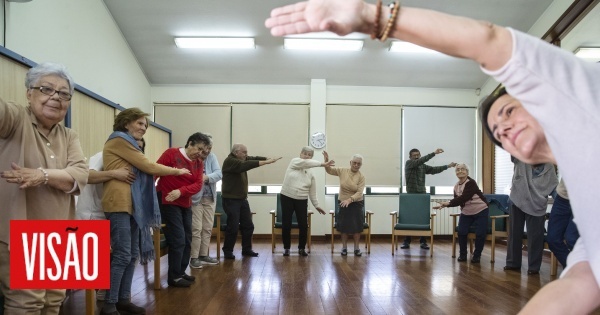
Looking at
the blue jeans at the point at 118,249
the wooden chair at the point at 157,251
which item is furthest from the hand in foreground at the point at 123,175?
the wooden chair at the point at 157,251

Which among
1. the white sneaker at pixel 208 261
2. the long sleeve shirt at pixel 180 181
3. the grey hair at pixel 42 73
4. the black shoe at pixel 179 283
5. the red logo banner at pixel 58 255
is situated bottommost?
the white sneaker at pixel 208 261

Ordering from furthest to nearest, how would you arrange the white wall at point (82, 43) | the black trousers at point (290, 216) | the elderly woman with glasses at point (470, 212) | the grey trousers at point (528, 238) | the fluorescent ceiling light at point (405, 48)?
the fluorescent ceiling light at point (405, 48) → the black trousers at point (290, 216) → the elderly woman with glasses at point (470, 212) → the grey trousers at point (528, 238) → the white wall at point (82, 43)

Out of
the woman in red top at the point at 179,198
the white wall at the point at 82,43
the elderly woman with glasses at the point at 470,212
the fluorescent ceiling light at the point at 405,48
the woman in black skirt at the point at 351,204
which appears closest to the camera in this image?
the woman in red top at the point at 179,198

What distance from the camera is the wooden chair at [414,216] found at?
6105mm

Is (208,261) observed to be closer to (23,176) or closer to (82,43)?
A: (82,43)

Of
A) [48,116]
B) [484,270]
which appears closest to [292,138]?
[484,270]

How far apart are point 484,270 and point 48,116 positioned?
4491 millimetres

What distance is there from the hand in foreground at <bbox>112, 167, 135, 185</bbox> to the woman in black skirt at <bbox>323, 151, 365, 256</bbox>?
3467 millimetres

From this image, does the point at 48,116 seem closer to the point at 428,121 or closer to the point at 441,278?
the point at 441,278

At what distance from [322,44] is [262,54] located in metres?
0.91

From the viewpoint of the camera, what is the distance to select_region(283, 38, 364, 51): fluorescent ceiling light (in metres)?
6.46

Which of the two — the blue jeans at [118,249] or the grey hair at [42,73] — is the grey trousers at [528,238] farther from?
the grey hair at [42,73]

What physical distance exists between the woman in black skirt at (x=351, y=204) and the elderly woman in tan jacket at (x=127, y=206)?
10.8 ft

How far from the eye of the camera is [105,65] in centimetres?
590
